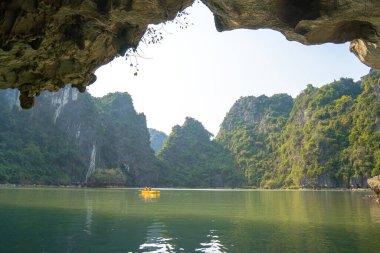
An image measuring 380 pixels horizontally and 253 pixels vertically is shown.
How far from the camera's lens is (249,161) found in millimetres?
147500

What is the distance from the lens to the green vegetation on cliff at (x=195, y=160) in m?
140

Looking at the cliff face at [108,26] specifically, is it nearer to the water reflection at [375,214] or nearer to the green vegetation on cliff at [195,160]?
the water reflection at [375,214]

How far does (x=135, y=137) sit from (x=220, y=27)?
436ft

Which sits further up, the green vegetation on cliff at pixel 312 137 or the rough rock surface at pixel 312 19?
the green vegetation on cliff at pixel 312 137

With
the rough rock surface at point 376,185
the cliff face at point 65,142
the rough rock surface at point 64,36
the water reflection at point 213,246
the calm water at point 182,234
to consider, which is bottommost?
the water reflection at point 213,246

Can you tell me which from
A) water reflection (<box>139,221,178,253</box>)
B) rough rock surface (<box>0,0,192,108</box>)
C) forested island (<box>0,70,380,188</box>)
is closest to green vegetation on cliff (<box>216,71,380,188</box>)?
forested island (<box>0,70,380,188</box>)

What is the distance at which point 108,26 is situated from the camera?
8672mm

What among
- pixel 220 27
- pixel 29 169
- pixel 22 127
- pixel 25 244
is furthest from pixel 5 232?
pixel 22 127

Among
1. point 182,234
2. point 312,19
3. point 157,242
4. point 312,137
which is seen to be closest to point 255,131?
point 312,137

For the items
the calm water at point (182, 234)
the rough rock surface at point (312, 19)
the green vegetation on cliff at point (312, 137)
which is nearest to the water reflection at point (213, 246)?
the calm water at point (182, 234)

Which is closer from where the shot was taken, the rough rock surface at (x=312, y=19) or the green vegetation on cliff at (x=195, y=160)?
the rough rock surface at (x=312, y=19)

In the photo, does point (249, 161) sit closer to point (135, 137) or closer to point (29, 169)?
point (135, 137)

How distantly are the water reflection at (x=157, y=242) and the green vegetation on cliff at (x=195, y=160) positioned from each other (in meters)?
121

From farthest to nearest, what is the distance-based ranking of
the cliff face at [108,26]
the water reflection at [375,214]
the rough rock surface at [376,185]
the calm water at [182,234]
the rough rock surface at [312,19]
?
1. the rough rock surface at [376,185]
2. the water reflection at [375,214]
3. the calm water at [182,234]
4. the cliff face at [108,26]
5. the rough rock surface at [312,19]
